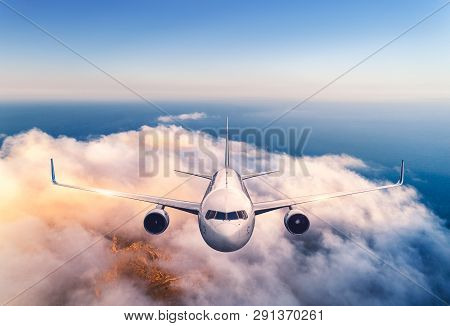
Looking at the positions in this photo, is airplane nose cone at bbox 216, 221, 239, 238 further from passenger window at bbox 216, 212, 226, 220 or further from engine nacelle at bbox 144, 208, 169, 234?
engine nacelle at bbox 144, 208, 169, 234

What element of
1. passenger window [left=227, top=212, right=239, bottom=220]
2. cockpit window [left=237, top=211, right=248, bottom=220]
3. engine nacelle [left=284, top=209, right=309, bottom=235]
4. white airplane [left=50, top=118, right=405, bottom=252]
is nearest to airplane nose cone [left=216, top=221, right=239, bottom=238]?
white airplane [left=50, top=118, right=405, bottom=252]

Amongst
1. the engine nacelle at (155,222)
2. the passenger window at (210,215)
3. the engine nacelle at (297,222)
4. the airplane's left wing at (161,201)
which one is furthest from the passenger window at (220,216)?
the engine nacelle at (297,222)

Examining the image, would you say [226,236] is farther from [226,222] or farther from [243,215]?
[243,215]

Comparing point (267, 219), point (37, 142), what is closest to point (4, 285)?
point (37, 142)

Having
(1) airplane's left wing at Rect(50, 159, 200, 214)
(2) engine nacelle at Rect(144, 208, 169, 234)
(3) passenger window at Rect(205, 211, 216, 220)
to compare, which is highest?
(3) passenger window at Rect(205, 211, 216, 220)

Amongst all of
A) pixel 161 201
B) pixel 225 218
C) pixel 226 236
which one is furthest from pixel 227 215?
pixel 161 201

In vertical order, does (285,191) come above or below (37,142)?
below

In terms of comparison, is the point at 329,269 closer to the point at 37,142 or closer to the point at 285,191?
the point at 285,191
